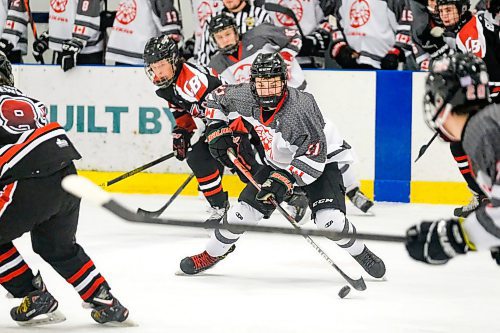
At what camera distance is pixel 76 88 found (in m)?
6.64

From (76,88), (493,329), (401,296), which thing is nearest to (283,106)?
(401,296)

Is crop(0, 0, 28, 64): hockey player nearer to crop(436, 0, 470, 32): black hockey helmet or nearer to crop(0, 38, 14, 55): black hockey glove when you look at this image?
crop(0, 38, 14, 55): black hockey glove

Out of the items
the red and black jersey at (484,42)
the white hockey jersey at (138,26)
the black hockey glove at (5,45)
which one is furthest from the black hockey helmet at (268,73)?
the black hockey glove at (5,45)

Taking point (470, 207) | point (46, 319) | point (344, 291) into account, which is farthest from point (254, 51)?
point (46, 319)

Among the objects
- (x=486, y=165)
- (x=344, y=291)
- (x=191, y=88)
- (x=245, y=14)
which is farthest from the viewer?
(x=245, y=14)

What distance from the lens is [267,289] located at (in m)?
4.37

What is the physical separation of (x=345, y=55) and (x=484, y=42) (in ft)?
3.38

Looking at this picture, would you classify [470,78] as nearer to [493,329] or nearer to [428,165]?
[493,329]

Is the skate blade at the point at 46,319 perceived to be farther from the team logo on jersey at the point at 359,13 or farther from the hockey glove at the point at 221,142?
the team logo on jersey at the point at 359,13

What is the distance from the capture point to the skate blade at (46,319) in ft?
12.2

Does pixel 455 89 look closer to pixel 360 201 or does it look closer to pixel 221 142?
pixel 221 142

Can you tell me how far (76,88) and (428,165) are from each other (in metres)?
1.94

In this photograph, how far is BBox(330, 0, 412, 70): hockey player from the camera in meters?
6.51

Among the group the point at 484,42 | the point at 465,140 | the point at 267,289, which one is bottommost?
the point at 267,289
